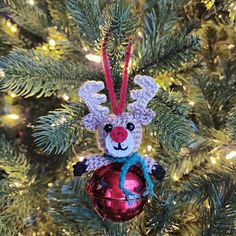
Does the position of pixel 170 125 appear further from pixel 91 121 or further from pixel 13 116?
pixel 13 116

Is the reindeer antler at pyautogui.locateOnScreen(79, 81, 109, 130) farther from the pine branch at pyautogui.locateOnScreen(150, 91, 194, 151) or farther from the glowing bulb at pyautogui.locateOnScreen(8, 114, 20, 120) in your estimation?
the glowing bulb at pyautogui.locateOnScreen(8, 114, 20, 120)

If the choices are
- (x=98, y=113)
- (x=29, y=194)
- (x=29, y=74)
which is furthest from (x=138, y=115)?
(x=29, y=194)

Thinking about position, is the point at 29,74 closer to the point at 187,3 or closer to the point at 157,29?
the point at 157,29

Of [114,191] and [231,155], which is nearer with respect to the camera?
[114,191]

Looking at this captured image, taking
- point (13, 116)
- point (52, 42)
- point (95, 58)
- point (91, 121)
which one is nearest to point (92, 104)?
point (91, 121)

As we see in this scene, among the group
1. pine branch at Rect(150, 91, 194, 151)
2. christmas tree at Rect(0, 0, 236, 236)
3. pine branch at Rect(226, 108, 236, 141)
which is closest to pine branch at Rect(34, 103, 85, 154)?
christmas tree at Rect(0, 0, 236, 236)

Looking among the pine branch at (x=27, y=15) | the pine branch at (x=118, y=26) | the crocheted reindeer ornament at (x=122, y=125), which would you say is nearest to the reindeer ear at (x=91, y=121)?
the crocheted reindeer ornament at (x=122, y=125)

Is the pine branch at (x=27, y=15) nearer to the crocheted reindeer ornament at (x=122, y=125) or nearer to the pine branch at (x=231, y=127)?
the crocheted reindeer ornament at (x=122, y=125)
